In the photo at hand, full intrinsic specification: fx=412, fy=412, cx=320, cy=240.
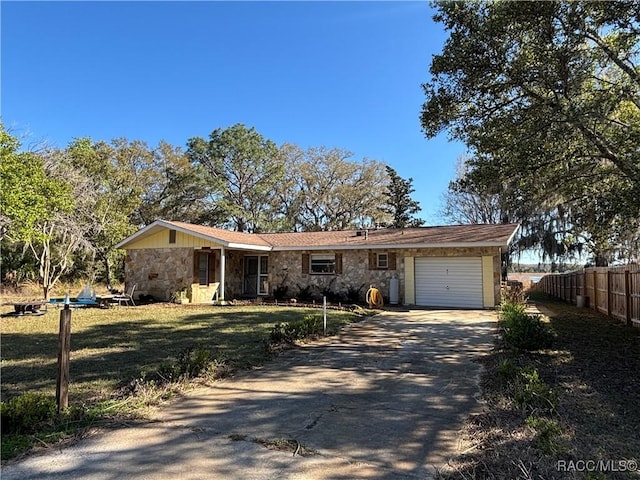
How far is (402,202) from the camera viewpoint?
107 ft

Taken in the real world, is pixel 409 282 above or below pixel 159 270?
below

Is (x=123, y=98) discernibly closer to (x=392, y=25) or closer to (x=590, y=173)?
(x=392, y=25)

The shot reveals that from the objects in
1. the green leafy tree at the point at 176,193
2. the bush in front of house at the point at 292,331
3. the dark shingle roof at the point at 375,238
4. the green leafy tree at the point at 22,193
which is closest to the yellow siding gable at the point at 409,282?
the dark shingle roof at the point at 375,238

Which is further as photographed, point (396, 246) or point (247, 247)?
point (247, 247)

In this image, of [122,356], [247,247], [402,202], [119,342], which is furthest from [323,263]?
[402,202]

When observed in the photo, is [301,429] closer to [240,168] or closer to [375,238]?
[375,238]

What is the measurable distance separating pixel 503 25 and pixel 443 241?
8573 mm

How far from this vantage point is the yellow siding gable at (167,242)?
16.8 metres

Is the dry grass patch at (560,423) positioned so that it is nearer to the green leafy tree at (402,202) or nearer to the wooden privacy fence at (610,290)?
the wooden privacy fence at (610,290)

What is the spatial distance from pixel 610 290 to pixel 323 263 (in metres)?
10.2

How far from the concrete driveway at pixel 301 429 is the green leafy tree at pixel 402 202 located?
2645 centimetres

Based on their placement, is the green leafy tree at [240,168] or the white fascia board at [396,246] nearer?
the white fascia board at [396,246]

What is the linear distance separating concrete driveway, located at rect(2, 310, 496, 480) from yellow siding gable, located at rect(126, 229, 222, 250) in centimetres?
1106

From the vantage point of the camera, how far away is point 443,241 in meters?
15.0
